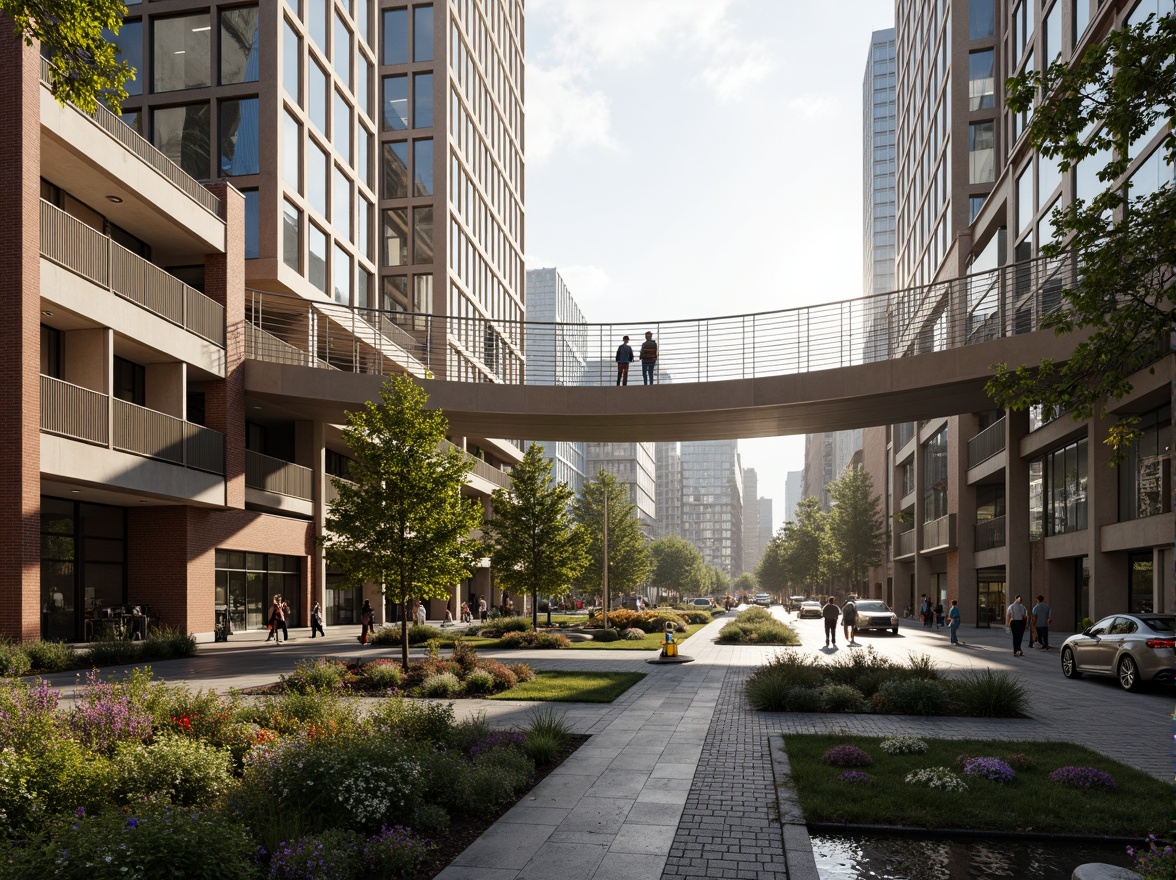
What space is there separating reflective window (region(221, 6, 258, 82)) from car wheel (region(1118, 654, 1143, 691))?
33.0 m

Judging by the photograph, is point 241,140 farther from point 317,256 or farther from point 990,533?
point 990,533

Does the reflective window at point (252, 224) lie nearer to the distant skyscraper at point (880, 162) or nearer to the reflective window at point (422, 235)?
the reflective window at point (422, 235)

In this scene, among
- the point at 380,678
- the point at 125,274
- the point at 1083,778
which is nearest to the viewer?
the point at 1083,778

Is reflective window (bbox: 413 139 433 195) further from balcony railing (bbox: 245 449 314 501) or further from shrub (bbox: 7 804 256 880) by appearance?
shrub (bbox: 7 804 256 880)

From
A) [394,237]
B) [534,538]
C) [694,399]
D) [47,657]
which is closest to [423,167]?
[394,237]

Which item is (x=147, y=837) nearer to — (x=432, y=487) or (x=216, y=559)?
(x=432, y=487)

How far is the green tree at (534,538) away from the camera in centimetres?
3519

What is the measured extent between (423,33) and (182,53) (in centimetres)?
2074

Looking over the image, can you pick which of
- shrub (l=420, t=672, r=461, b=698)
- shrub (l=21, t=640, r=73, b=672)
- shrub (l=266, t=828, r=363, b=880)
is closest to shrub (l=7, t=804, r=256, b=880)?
shrub (l=266, t=828, r=363, b=880)

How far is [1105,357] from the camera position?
10969 mm

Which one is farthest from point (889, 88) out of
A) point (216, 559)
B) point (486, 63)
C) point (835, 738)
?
point (835, 738)

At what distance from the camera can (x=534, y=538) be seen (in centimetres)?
3550

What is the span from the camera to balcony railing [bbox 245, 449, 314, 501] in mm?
31688

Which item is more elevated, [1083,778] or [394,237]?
[394,237]
